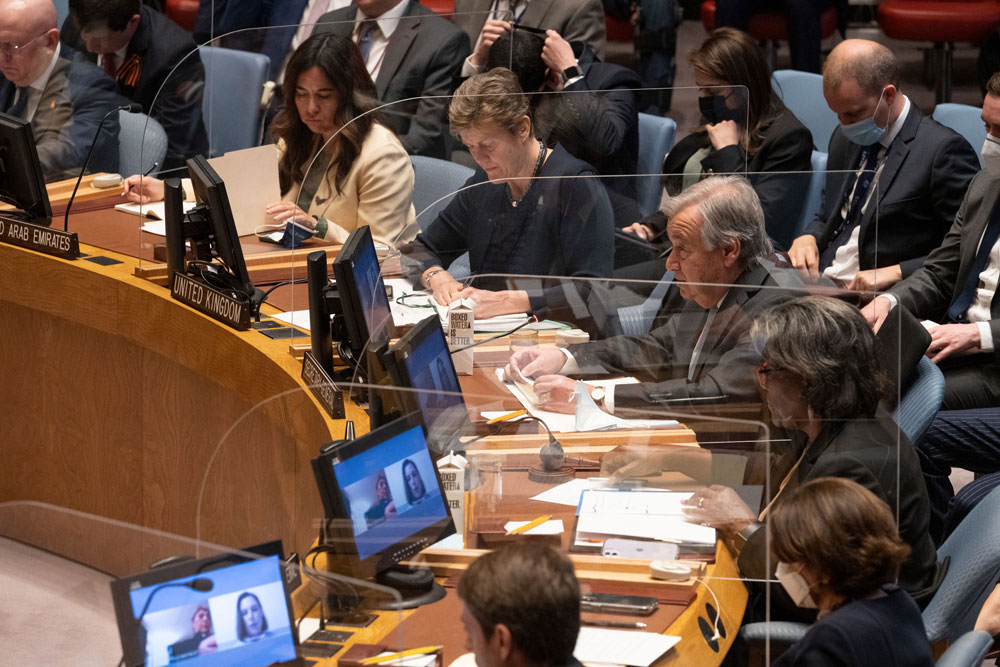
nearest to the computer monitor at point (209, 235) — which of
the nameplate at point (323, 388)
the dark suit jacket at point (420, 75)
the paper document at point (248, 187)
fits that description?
the paper document at point (248, 187)

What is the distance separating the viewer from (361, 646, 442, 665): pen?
176 cm

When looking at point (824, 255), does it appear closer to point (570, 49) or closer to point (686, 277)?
point (686, 277)

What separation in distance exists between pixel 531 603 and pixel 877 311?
1.09 m

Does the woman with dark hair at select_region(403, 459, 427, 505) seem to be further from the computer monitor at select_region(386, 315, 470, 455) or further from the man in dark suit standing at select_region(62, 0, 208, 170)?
the man in dark suit standing at select_region(62, 0, 208, 170)

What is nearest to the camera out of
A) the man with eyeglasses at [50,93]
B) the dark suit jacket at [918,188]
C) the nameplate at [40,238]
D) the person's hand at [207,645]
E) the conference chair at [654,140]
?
the person's hand at [207,645]

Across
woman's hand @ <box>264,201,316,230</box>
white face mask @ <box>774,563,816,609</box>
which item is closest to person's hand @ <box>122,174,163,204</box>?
woman's hand @ <box>264,201,316,230</box>

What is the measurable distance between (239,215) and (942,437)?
2071 mm

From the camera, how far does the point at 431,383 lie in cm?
236

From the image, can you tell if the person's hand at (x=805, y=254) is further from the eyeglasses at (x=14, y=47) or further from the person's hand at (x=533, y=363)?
the eyeglasses at (x=14, y=47)

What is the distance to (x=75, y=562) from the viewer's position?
156 cm

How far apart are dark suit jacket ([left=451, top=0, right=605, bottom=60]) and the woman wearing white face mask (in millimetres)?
2987

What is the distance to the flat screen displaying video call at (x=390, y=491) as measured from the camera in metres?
1.96

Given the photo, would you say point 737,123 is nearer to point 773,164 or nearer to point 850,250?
point 773,164

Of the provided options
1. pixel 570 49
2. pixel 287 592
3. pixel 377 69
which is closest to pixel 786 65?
pixel 570 49
